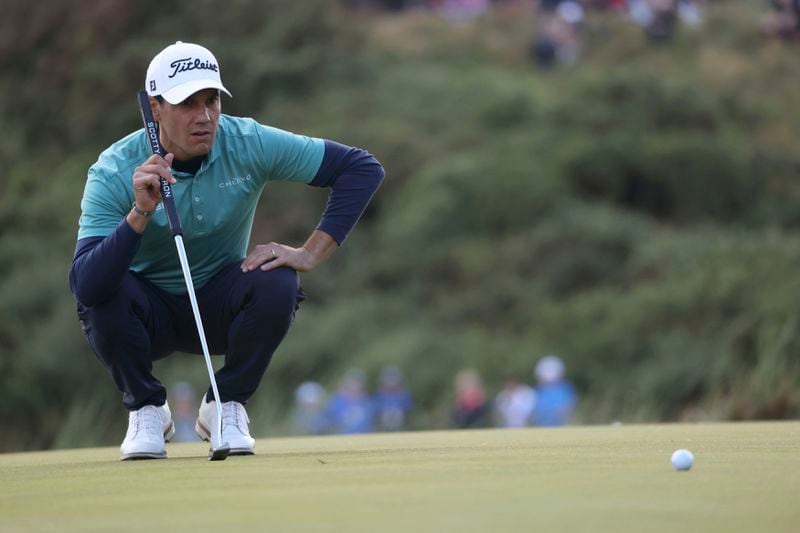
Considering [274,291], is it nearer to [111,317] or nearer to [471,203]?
[111,317]

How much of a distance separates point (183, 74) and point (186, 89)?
7 cm

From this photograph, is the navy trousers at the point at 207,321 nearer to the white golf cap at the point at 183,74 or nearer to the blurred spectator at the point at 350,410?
the white golf cap at the point at 183,74

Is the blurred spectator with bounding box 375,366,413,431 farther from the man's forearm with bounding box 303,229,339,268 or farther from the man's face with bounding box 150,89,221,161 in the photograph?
the man's face with bounding box 150,89,221,161

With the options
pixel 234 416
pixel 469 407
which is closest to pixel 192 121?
pixel 234 416

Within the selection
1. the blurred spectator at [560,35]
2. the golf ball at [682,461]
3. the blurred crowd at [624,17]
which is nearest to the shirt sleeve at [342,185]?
the golf ball at [682,461]

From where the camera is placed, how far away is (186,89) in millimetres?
6219

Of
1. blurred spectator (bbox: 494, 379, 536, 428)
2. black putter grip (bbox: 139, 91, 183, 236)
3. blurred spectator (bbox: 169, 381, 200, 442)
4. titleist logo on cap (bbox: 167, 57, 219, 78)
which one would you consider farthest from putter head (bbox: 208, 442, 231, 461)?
blurred spectator (bbox: 494, 379, 536, 428)

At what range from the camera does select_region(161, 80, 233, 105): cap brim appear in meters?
6.20

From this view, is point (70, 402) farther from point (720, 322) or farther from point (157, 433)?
point (157, 433)

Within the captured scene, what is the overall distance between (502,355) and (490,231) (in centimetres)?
516

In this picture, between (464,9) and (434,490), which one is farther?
(464,9)

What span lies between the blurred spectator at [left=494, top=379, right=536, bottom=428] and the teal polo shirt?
9.46 m

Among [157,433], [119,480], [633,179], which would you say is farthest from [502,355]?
[119,480]

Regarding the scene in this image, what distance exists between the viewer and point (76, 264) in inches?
240
